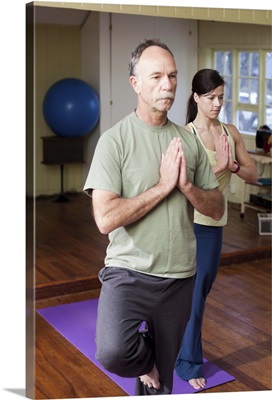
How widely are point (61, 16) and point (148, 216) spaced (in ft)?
18.5

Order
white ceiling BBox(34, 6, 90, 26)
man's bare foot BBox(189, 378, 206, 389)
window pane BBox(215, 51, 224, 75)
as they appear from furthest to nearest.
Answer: white ceiling BBox(34, 6, 90, 26), window pane BBox(215, 51, 224, 75), man's bare foot BBox(189, 378, 206, 389)


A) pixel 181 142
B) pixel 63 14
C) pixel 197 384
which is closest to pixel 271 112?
pixel 63 14

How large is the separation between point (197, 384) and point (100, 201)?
1.41 meters

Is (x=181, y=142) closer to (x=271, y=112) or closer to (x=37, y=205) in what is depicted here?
(x=271, y=112)

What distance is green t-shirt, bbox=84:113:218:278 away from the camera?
2.34 meters

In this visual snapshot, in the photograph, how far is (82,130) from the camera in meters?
7.38

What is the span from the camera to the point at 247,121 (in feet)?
23.1

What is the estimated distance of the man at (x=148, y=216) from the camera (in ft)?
7.63

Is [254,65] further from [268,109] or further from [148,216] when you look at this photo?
[148,216]

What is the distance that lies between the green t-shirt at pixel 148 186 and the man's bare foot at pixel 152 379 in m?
0.39

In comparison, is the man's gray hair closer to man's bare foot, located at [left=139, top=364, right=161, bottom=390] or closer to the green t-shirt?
the green t-shirt

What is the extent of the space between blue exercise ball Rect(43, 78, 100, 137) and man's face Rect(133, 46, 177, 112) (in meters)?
4.84

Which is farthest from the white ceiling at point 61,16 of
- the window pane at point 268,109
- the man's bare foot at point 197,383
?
the man's bare foot at point 197,383

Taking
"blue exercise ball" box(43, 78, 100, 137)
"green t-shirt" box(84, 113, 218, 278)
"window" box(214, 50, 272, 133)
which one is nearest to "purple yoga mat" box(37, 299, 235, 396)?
"green t-shirt" box(84, 113, 218, 278)
